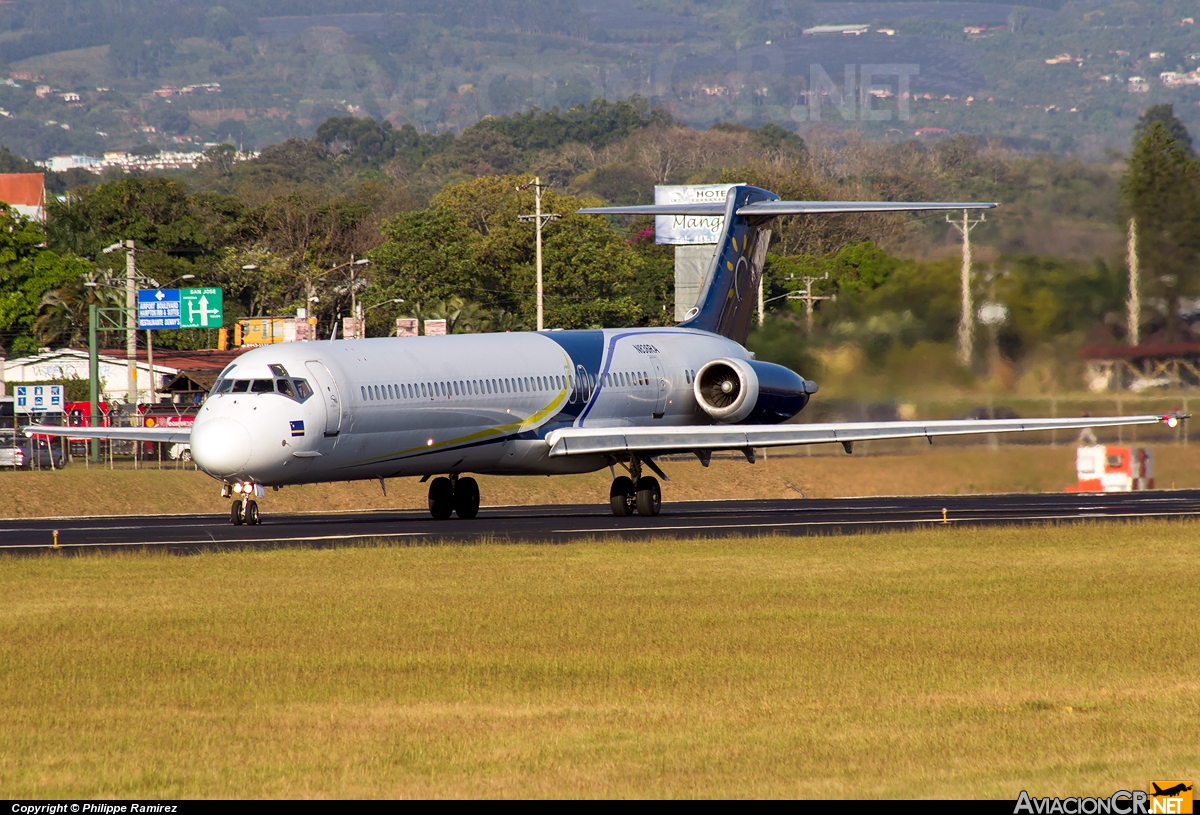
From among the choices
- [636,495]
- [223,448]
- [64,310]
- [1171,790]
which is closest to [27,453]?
[636,495]

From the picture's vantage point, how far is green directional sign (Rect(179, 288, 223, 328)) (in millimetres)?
80188

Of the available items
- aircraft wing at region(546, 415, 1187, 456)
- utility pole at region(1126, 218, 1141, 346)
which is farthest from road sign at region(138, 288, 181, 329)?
utility pole at region(1126, 218, 1141, 346)

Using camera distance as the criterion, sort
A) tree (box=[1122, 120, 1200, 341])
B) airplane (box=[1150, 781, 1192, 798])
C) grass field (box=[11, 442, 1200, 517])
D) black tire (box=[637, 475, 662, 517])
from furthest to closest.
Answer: grass field (box=[11, 442, 1200, 517])
tree (box=[1122, 120, 1200, 341])
black tire (box=[637, 475, 662, 517])
airplane (box=[1150, 781, 1192, 798])

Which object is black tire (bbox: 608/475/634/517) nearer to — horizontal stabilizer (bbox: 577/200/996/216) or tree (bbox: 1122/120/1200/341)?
horizontal stabilizer (bbox: 577/200/996/216)

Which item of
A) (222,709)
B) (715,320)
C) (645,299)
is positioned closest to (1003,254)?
(715,320)

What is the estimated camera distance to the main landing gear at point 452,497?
3697 centimetres

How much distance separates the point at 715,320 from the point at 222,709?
100 feet

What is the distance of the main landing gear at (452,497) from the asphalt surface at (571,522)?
355 mm

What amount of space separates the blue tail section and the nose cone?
50.3ft

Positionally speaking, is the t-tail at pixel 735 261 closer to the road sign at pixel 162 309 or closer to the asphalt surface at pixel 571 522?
the asphalt surface at pixel 571 522

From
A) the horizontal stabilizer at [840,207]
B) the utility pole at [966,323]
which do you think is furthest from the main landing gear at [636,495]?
the utility pole at [966,323]

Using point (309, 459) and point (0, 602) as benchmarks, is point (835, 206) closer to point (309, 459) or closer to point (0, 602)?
point (309, 459)

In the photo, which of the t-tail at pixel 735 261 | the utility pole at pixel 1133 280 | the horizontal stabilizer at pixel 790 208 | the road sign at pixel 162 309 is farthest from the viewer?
the road sign at pixel 162 309

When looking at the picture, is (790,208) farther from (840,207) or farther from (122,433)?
(122,433)
